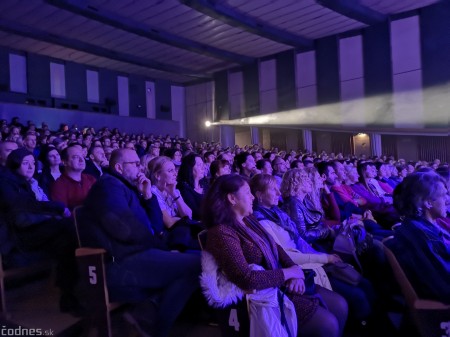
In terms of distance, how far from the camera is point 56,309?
9.25 feet

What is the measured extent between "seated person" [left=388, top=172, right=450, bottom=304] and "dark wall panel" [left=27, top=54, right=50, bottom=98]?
15040 mm

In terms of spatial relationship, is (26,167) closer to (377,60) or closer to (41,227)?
(41,227)

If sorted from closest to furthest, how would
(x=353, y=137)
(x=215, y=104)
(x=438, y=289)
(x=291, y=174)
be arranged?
(x=438, y=289), (x=291, y=174), (x=353, y=137), (x=215, y=104)

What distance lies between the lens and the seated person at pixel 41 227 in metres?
2.69

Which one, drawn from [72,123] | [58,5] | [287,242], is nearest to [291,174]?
[287,242]

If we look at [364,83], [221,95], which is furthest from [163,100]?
[364,83]

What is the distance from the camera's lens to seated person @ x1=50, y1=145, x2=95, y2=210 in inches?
132

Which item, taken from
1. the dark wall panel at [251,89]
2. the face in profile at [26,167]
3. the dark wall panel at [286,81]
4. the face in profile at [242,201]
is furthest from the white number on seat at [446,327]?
the dark wall panel at [251,89]

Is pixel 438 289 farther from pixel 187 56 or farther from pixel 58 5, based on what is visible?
pixel 187 56

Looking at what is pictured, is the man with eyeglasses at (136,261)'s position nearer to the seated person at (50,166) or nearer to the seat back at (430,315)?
the seat back at (430,315)

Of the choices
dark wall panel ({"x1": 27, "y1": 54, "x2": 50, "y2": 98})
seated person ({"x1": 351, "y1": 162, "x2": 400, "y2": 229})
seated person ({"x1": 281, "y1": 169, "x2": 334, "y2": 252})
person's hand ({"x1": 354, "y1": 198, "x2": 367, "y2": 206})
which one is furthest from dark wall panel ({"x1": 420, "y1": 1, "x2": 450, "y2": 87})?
dark wall panel ({"x1": 27, "y1": 54, "x2": 50, "y2": 98})

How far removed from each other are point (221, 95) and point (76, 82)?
19.7 feet

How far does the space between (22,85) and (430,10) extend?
1344cm

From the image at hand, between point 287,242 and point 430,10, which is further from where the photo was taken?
point 430,10
